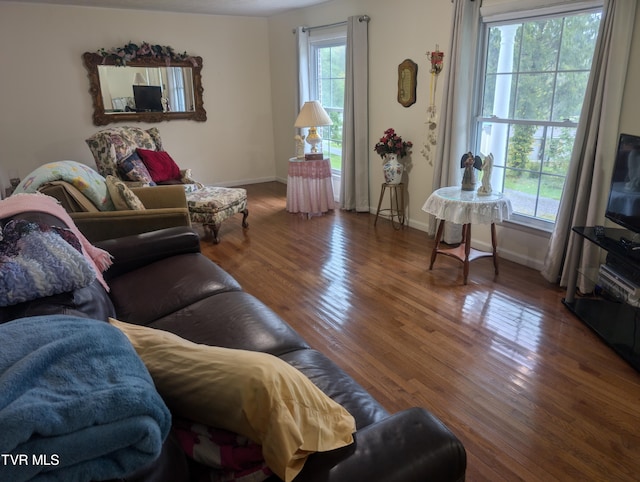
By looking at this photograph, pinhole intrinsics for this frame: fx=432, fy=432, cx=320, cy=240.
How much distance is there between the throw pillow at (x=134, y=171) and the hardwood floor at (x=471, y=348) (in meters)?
1.00

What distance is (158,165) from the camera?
4695mm

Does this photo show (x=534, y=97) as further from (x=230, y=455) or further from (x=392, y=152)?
(x=230, y=455)

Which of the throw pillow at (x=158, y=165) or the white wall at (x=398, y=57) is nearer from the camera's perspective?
the white wall at (x=398, y=57)

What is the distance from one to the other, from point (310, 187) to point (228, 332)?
339 centimetres

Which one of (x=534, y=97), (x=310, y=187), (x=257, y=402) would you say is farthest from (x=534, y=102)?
(x=257, y=402)

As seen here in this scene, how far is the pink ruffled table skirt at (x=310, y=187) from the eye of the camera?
4.91 metres

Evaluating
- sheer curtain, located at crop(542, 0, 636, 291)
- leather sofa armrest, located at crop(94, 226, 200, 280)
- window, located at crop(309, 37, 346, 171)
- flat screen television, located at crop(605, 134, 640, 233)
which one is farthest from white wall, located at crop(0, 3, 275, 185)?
flat screen television, located at crop(605, 134, 640, 233)

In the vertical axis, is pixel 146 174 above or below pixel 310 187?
above

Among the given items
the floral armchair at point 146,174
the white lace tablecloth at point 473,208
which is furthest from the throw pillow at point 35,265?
the floral armchair at point 146,174

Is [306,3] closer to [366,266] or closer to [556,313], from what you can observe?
[366,266]

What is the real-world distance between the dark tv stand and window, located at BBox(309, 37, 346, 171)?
3.41 metres

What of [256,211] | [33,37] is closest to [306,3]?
[256,211]

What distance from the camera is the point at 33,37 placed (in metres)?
4.93

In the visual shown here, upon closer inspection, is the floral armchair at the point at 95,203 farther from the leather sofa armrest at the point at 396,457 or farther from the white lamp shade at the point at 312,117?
the leather sofa armrest at the point at 396,457
